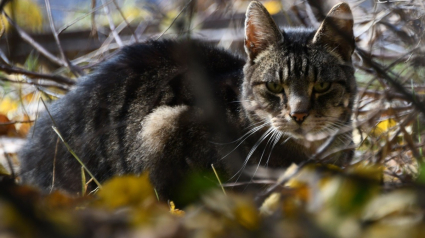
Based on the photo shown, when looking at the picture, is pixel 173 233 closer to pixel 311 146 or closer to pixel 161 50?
pixel 311 146

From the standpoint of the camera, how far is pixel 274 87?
2594 millimetres

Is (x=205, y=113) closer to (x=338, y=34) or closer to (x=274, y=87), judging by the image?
(x=274, y=87)

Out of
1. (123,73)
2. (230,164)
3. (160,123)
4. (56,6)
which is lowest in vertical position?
(230,164)

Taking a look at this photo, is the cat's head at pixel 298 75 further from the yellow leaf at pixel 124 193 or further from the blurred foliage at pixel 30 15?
the blurred foliage at pixel 30 15

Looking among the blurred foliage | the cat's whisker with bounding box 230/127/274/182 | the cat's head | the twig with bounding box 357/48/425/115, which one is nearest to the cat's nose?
the cat's head

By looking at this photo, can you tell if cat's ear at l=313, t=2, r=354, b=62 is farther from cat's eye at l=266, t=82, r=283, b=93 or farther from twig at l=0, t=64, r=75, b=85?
twig at l=0, t=64, r=75, b=85

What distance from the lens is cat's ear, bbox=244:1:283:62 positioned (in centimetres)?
258

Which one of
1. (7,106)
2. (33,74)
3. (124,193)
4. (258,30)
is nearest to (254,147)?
(258,30)

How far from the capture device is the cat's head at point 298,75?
7.96 feet

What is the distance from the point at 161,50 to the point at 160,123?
57cm

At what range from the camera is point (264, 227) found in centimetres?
106

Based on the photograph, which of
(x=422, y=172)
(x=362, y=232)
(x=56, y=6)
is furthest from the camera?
(x=56, y=6)

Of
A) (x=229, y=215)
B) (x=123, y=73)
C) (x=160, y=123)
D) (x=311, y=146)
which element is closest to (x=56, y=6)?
(x=123, y=73)

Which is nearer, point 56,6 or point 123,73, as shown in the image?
point 123,73
